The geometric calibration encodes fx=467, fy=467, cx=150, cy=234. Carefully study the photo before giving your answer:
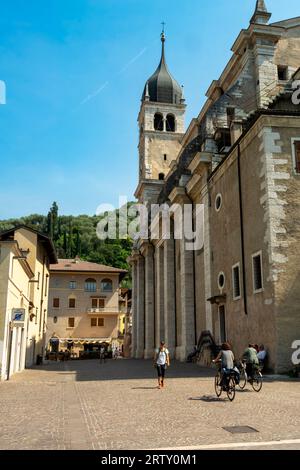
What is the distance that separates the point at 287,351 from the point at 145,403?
7.59 meters

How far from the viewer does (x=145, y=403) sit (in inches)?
460

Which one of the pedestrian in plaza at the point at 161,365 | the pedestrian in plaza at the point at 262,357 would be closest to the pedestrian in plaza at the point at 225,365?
the pedestrian in plaza at the point at 161,365

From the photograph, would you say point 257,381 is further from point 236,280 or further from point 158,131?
point 158,131

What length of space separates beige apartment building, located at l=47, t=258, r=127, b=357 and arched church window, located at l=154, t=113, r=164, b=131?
1946 cm

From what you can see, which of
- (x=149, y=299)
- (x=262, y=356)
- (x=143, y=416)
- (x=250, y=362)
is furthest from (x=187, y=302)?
(x=143, y=416)

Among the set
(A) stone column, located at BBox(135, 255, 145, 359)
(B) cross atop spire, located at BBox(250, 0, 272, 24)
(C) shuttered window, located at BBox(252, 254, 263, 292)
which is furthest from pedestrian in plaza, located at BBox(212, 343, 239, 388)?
(A) stone column, located at BBox(135, 255, 145, 359)

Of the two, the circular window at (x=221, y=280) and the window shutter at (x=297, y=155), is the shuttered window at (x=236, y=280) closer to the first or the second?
the circular window at (x=221, y=280)

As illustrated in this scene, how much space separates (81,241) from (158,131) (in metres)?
Answer: 40.6

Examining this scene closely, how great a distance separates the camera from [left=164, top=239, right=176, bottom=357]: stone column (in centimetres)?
3481

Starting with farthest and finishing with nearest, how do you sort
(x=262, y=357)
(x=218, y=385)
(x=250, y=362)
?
Result: (x=262, y=357), (x=250, y=362), (x=218, y=385)

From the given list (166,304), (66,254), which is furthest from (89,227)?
(166,304)

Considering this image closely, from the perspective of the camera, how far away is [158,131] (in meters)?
54.3

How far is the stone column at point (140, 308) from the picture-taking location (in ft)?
160
